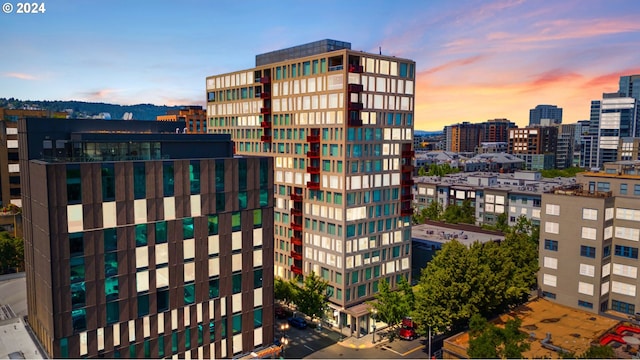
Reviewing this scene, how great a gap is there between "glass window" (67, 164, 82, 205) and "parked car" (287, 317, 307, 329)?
48.3m

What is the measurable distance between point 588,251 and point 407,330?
104ft

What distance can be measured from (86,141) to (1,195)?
8033 cm

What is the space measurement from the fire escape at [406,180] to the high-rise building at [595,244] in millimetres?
23117

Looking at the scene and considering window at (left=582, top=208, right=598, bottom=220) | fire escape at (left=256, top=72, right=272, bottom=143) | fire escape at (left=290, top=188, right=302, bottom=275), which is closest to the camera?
window at (left=582, top=208, right=598, bottom=220)

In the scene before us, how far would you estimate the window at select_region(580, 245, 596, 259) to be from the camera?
7250 centimetres

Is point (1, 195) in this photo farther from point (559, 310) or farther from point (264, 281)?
point (559, 310)

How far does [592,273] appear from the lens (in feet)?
238

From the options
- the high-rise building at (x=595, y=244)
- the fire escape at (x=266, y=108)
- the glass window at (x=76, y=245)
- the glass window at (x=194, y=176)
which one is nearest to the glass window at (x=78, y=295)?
the glass window at (x=76, y=245)

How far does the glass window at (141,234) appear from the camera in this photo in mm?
49625

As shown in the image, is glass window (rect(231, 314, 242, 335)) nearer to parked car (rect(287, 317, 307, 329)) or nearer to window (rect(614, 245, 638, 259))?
parked car (rect(287, 317, 307, 329))

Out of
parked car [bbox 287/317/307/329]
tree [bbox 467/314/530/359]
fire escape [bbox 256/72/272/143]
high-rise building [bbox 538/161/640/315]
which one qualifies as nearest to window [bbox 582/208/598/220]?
high-rise building [bbox 538/161/640/315]

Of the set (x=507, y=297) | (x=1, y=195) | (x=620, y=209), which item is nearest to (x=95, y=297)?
(x=507, y=297)

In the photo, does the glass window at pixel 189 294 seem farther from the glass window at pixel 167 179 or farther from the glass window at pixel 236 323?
the glass window at pixel 167 179

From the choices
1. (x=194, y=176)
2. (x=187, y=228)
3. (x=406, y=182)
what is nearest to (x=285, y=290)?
(x=406, y=182)
